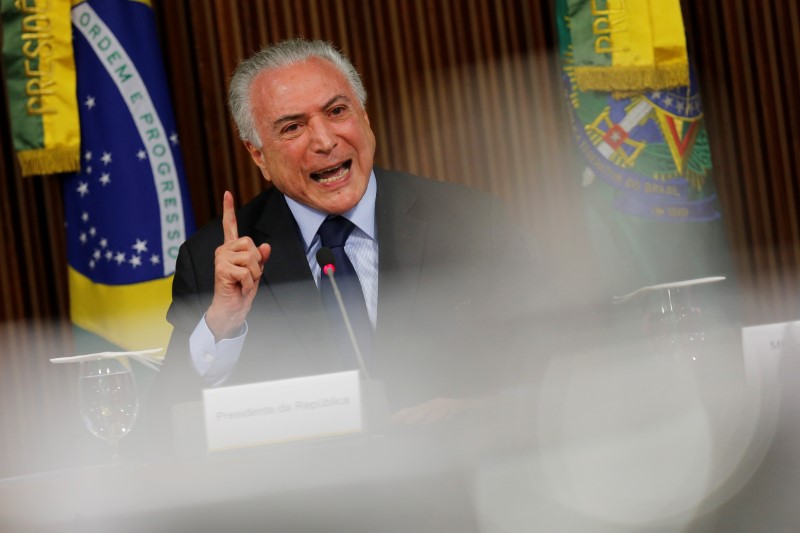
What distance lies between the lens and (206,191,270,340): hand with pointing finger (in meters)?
1.79

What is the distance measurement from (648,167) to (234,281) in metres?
2.19

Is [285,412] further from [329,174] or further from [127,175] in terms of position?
[127,175]

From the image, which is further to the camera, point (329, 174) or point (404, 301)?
point (329, 174)

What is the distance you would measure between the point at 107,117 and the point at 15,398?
1.19m

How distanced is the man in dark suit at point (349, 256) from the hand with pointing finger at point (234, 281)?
0.03m

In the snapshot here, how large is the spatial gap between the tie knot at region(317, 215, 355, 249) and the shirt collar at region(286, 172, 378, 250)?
1 centimetres

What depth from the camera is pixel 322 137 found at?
7.49 ft

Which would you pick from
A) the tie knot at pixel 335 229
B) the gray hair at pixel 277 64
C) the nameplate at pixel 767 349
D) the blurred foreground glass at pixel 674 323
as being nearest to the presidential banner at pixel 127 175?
the gray hair at pixel 277 64

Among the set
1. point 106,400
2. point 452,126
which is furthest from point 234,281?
point 452,126

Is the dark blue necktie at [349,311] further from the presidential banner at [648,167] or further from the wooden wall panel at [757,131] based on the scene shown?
the wooden wall panel at [757,131]

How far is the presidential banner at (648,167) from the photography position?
3562 mm

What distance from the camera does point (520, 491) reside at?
104 centimetres

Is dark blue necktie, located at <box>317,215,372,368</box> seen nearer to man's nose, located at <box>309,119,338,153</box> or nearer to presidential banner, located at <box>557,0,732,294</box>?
man's nose, located at <box>309,119,338,153</box>

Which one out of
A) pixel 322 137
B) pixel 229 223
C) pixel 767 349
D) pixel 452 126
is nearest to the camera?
pixel 767 349
